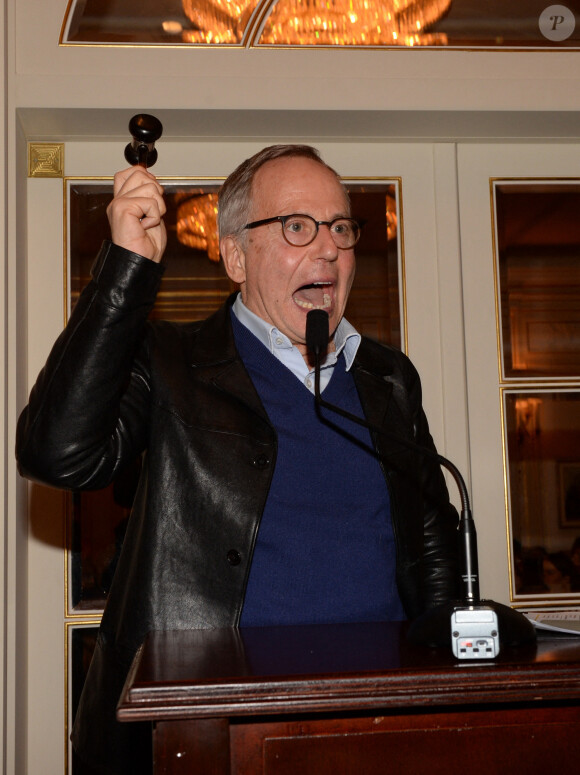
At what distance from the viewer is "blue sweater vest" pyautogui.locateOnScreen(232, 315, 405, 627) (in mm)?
1403

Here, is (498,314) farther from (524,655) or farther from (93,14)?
(524,655)

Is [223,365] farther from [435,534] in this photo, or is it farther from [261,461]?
[435,534]

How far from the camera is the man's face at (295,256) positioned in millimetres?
1703

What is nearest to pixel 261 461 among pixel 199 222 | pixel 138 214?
pixel 138 214

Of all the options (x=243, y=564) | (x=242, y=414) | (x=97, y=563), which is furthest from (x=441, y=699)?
(x=97, y=563)

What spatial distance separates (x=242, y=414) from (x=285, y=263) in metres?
0.35

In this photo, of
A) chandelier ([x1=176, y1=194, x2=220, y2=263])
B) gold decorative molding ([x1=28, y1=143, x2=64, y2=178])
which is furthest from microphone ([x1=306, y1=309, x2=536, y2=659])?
gold decorative molding ([x1=28, y1=143, x2=64, y2=178])

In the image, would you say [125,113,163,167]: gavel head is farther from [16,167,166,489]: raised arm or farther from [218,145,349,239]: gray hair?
[218,145,349,239]: gray hair

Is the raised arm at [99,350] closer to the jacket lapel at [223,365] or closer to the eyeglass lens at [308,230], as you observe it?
the jacket lapel at [223,365]

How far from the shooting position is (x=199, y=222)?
237cm

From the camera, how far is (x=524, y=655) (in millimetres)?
925

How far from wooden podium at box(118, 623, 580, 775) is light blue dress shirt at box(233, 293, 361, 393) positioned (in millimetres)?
790

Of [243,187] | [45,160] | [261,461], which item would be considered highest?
[45,160]

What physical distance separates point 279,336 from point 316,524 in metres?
0.40
